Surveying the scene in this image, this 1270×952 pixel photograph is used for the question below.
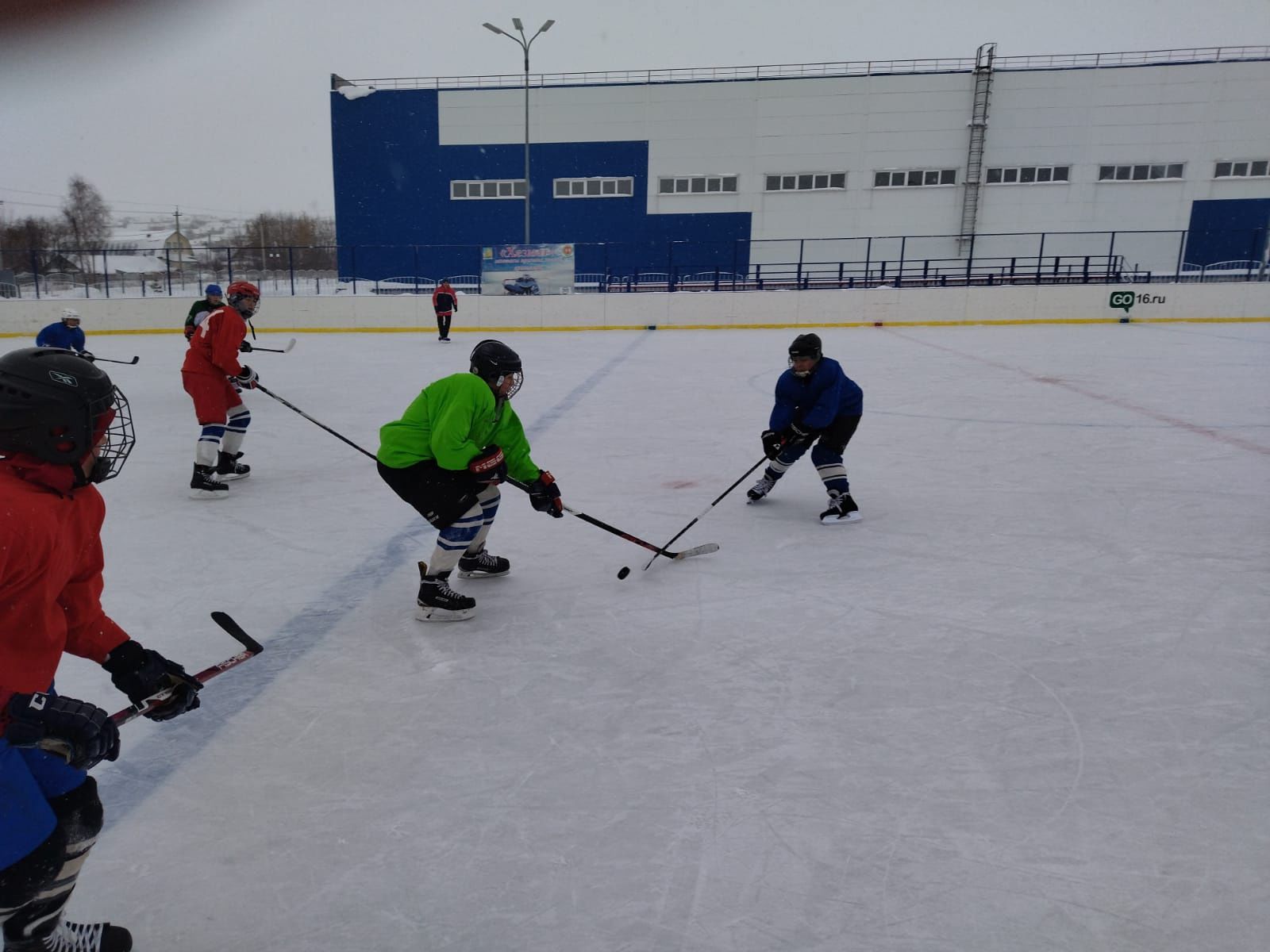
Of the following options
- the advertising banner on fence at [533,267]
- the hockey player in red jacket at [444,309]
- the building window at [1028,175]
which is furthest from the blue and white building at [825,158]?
the hockey player in red jacket at [444,309]

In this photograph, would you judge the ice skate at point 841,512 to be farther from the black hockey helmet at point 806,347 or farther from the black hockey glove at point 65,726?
the black hockey glove at point 65,726

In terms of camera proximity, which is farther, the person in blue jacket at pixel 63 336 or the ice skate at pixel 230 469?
the person in blue jacket at pixel 63 336

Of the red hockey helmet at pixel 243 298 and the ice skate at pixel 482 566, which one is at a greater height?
the red hockey helmet at pixel 243 298

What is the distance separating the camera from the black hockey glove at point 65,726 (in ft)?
4.27

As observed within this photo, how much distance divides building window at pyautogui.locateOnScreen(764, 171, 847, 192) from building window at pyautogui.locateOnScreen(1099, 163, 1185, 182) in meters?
7.56

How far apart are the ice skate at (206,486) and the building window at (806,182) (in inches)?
937

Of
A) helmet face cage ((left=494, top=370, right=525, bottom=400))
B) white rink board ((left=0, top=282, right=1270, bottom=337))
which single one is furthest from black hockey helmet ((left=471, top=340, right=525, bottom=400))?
white rink board ((left=0, top=282, right=1270, bottom=337))

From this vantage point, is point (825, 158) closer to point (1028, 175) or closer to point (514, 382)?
point (1028, 175)

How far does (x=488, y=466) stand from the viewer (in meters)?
2.89

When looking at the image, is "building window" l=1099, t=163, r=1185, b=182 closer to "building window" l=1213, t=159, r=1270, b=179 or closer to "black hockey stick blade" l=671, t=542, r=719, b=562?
"building window" l=1213, t=159, r=1270, b=179

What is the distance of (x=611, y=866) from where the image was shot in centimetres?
175

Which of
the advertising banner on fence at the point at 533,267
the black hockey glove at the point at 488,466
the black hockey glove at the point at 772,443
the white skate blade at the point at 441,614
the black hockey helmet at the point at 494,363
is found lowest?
the white skate blade at the point at 441,614

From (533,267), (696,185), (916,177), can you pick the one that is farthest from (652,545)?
(916,177)

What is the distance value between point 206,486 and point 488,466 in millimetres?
2759
